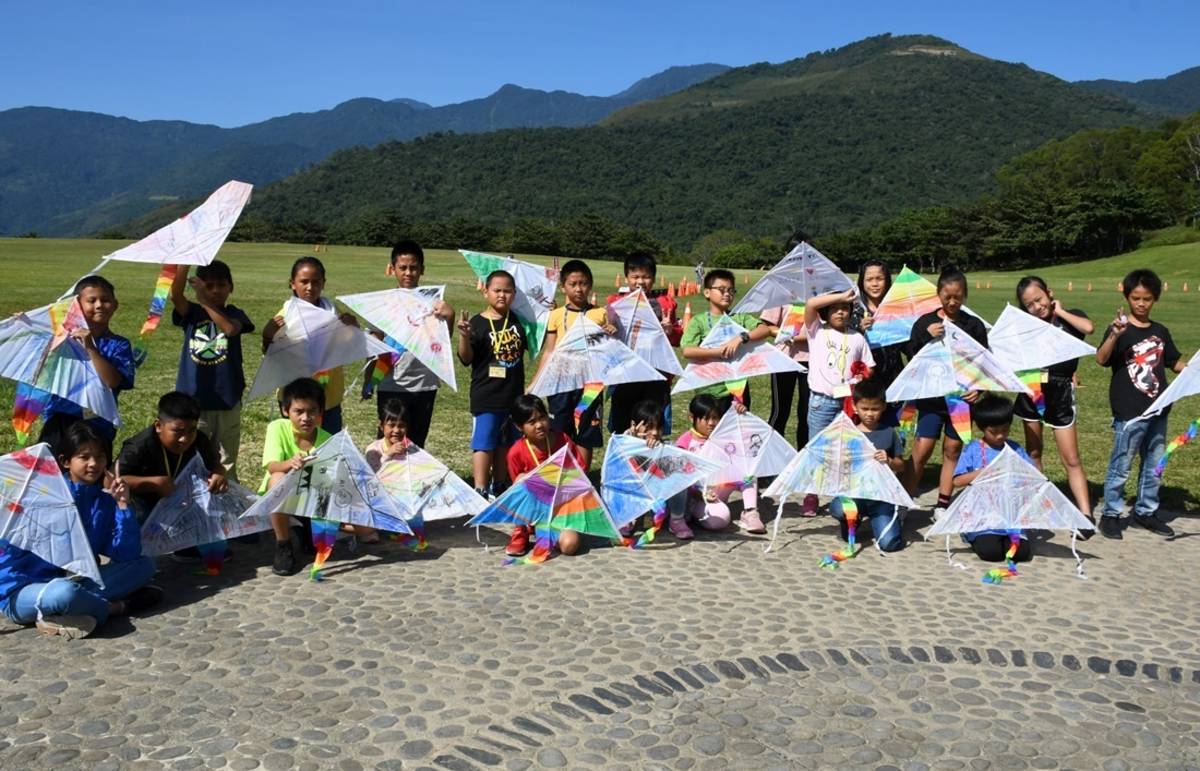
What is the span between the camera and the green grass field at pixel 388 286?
11.3 metres

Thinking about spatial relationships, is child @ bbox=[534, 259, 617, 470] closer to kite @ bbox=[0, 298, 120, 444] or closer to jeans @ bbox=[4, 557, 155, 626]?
kite @ bbox=[0, 298, 120, 444]

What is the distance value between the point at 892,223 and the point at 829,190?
57070 millimetres

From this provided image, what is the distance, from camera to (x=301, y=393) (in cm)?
698

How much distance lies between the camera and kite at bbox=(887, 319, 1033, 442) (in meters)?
7.79

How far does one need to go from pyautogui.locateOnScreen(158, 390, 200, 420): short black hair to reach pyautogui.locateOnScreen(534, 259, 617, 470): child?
2.52 metres

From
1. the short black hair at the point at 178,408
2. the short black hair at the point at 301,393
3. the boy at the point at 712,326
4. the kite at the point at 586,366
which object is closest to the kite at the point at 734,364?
the boy at the point at 712,326

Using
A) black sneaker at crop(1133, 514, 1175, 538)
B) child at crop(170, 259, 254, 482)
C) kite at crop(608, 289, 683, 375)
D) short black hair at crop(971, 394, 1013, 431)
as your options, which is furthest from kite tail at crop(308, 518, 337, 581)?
black sneaker at crop(1133, 514, 1175, 538)

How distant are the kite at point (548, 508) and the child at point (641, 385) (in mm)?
1246

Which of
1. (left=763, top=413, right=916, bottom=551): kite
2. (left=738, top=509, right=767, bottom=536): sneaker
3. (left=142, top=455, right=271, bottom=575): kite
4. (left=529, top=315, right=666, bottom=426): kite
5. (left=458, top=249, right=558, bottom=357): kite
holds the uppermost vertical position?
(left=458, top=249, right=558, bottom=357): kite

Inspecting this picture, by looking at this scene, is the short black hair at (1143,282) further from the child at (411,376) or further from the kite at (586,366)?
the child at (411,376)

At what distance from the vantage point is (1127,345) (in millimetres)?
7875

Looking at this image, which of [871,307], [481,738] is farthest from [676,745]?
[871,307]

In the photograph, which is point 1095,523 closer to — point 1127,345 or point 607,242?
point 1127,345

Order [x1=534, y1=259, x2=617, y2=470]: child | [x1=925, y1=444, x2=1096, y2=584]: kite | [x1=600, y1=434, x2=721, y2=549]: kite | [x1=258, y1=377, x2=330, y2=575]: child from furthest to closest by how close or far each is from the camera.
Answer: [x1=534, y1=259, x2=617, y2=470]: child < [x1=600, y1=434, x2=721, y2=549]: kite < [x1=925, y1=444, x2=1096, y2=584]: kite < [x1=258, y1=377, x2=330, y2=575]: child
